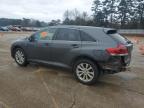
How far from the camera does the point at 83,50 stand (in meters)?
5.98

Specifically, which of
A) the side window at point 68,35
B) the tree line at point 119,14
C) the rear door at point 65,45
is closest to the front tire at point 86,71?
the rear door at point 65,45

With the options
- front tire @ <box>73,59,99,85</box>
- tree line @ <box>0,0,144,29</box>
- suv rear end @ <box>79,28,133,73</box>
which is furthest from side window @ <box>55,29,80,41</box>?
tree line @ <box>0,0,144,29</box>

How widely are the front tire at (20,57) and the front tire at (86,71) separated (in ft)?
7.72

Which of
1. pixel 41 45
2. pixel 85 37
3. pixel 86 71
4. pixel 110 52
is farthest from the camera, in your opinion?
pixel 41 45

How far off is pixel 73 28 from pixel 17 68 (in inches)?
102

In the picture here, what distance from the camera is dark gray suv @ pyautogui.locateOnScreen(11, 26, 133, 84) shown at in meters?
5.64

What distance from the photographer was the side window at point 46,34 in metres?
6.96

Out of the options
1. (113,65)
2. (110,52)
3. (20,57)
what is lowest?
(20,57)

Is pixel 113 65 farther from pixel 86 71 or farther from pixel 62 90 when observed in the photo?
pixel 62 90

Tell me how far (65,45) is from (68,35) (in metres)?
0.34

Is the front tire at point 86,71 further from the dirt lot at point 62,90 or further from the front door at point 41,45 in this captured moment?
the front door at point 41,45

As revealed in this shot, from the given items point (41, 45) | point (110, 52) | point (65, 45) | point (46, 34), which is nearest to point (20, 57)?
point (41, 45)

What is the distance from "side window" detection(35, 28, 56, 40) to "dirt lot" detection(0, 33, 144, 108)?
113 centimetres

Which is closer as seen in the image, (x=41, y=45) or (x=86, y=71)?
(x=86, y=71)
